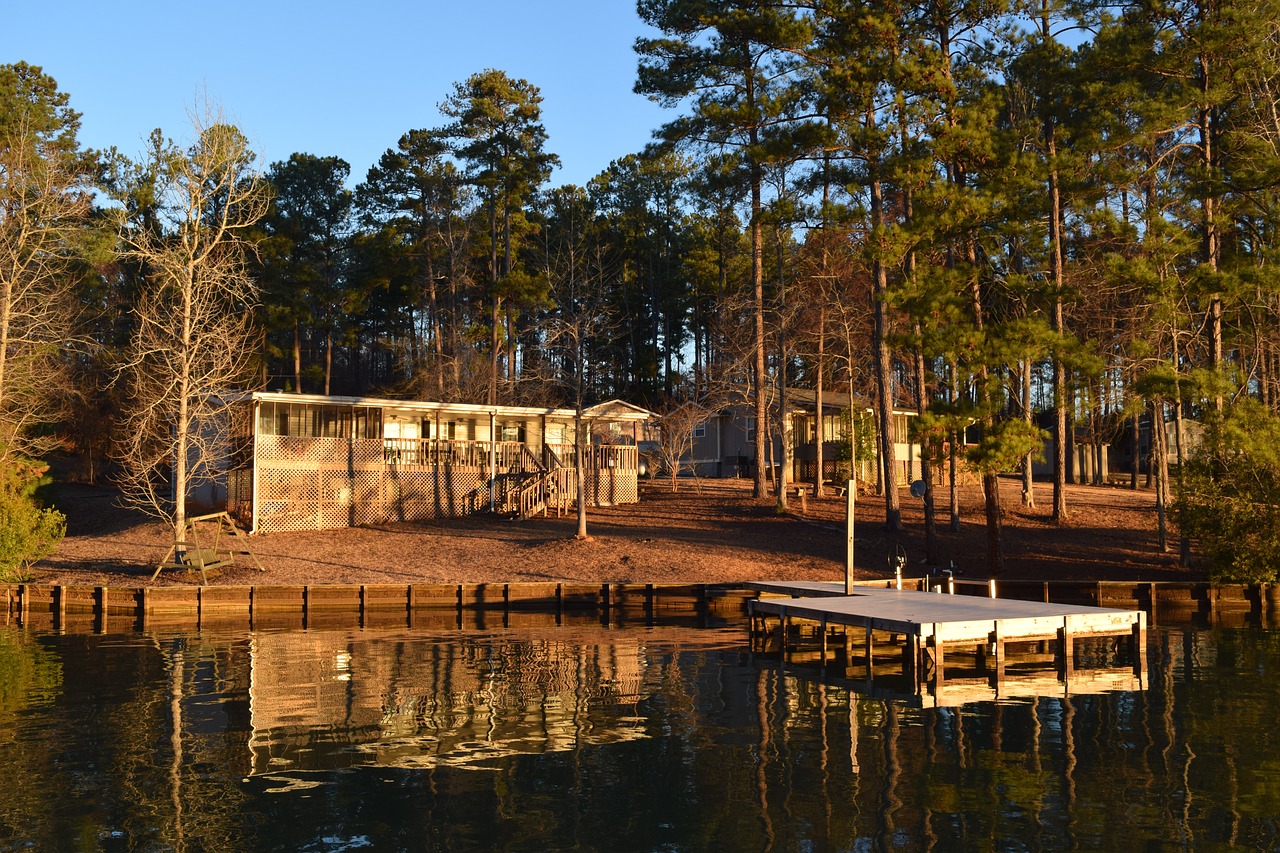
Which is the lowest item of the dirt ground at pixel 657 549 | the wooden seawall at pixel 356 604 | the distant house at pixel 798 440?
the wooden seawall at pixel 356 604

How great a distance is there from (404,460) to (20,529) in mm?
12790

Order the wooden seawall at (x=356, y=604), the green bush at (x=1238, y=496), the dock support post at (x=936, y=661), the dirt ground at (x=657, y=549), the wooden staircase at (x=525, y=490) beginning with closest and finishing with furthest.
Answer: the dock support post at (x=936, y=661), the green bush at (x=1238, y=496), the wooden seawall at (x=356, y=604), the dirt ground at (x=657, y=549), the wooden staircase at (x=525, y=490)

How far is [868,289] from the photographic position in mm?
45969

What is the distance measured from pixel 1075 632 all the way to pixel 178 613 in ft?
67.2

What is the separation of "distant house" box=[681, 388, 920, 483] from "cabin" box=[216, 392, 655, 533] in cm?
724

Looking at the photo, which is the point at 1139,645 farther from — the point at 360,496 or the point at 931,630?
the point at 360,496

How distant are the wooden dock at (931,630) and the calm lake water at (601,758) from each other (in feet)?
3.87

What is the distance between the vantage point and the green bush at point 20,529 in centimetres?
2767

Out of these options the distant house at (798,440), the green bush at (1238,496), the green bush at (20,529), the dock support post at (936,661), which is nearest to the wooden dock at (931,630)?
the dock support post at (936,661)

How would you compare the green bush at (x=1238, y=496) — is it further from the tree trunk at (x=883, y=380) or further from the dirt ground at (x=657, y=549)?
the tree trunk at (x=883, y=380)

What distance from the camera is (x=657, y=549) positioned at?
32.5m

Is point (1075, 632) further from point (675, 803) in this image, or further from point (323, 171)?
point (323, 171)

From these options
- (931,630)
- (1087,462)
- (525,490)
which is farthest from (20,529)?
(1087,462)

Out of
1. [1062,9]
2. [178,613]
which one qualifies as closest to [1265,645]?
[1062,9]
